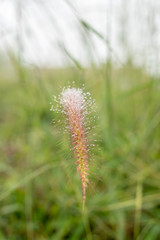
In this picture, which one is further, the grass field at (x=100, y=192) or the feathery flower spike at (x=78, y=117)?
the grass field at (x=100, y=192)

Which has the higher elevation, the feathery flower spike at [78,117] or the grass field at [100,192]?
the grass field at [100,192]

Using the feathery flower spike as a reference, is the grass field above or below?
above

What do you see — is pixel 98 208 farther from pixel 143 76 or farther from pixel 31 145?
pixel 143 76

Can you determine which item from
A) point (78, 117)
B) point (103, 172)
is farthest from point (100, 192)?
point (78, 117)

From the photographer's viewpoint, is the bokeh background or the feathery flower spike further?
the bokeh background

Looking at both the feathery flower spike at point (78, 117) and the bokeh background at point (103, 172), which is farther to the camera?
the bokeh background at point (103, 172)

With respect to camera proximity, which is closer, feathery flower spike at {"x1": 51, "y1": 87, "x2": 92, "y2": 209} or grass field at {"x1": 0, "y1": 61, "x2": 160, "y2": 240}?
feathery flower spike at {"x1": 51, "y1": 87, "x2": 92, "y2": 209}

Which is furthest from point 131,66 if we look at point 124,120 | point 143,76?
point 124,120

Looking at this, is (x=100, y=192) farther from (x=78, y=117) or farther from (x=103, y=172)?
(x=78, y=117)
